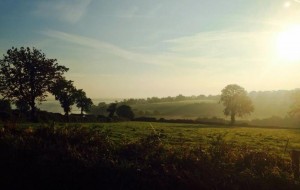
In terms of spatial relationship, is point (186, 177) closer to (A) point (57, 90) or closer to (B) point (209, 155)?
(B) point (209, 155)

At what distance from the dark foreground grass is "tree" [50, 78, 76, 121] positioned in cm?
5818

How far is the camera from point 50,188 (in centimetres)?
1048

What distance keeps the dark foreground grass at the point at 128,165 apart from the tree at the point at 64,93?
58183mm

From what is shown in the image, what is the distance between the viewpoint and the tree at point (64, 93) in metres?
69.2

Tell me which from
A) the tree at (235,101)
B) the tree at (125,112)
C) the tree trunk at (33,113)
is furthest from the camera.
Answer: the tree at (125,112)

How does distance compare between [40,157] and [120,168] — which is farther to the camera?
[40,157]

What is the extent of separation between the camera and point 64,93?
82.1m

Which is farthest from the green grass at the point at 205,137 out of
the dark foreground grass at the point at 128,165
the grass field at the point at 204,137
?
the dark foreground grass at the point at 128,165

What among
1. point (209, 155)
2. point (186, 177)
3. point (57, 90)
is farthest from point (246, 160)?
point (57, 90)

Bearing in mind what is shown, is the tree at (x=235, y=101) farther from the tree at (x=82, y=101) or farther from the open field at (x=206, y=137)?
the tree at (x=82, y=101)

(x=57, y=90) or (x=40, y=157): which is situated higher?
(x=57, y=90)

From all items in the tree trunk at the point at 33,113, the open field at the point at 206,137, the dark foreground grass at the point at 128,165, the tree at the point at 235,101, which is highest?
the tree at the point at 235,101

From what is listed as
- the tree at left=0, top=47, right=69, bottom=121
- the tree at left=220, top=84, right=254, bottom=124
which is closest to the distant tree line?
the tree at left=0, top=47, right=69, bottom=121

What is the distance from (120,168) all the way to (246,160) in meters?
4.03
